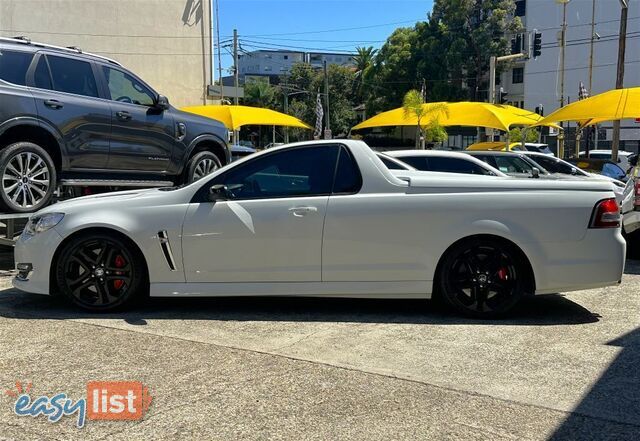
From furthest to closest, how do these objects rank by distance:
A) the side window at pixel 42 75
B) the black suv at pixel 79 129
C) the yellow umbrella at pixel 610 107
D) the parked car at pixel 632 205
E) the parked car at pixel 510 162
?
1. the yellow umbrella at pixel 610 107
2. the parked car at pixel 510 162
3. the parked car at pixel 632 205
4. the side window at pixel 42 75
5. the black suv at pixel 79 129

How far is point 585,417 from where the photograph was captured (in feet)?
11.5

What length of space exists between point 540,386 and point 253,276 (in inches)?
99.0

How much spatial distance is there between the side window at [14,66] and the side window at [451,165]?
18.9ft

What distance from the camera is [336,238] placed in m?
5.28

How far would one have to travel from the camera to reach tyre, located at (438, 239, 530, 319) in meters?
5.32

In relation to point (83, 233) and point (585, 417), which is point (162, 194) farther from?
point (585, 417)

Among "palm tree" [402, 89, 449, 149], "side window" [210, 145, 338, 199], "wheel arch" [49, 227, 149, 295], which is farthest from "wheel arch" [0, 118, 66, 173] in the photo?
"palm tree" [402, 89, 449, 149]

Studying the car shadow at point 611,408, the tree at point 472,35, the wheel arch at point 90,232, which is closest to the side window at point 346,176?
the wheel arch at point 90,232

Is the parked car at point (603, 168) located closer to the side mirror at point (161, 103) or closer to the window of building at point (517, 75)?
the side mirror at point (161, 103)

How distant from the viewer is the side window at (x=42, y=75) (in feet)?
22.9

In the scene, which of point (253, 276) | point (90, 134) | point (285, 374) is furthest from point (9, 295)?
point (285, 374)

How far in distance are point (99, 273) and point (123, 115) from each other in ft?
9.50

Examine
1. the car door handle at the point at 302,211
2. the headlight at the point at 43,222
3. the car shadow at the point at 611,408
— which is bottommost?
the car shadow at the point at 611,408

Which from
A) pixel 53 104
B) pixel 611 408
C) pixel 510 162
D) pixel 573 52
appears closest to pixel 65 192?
pixel 53 104
